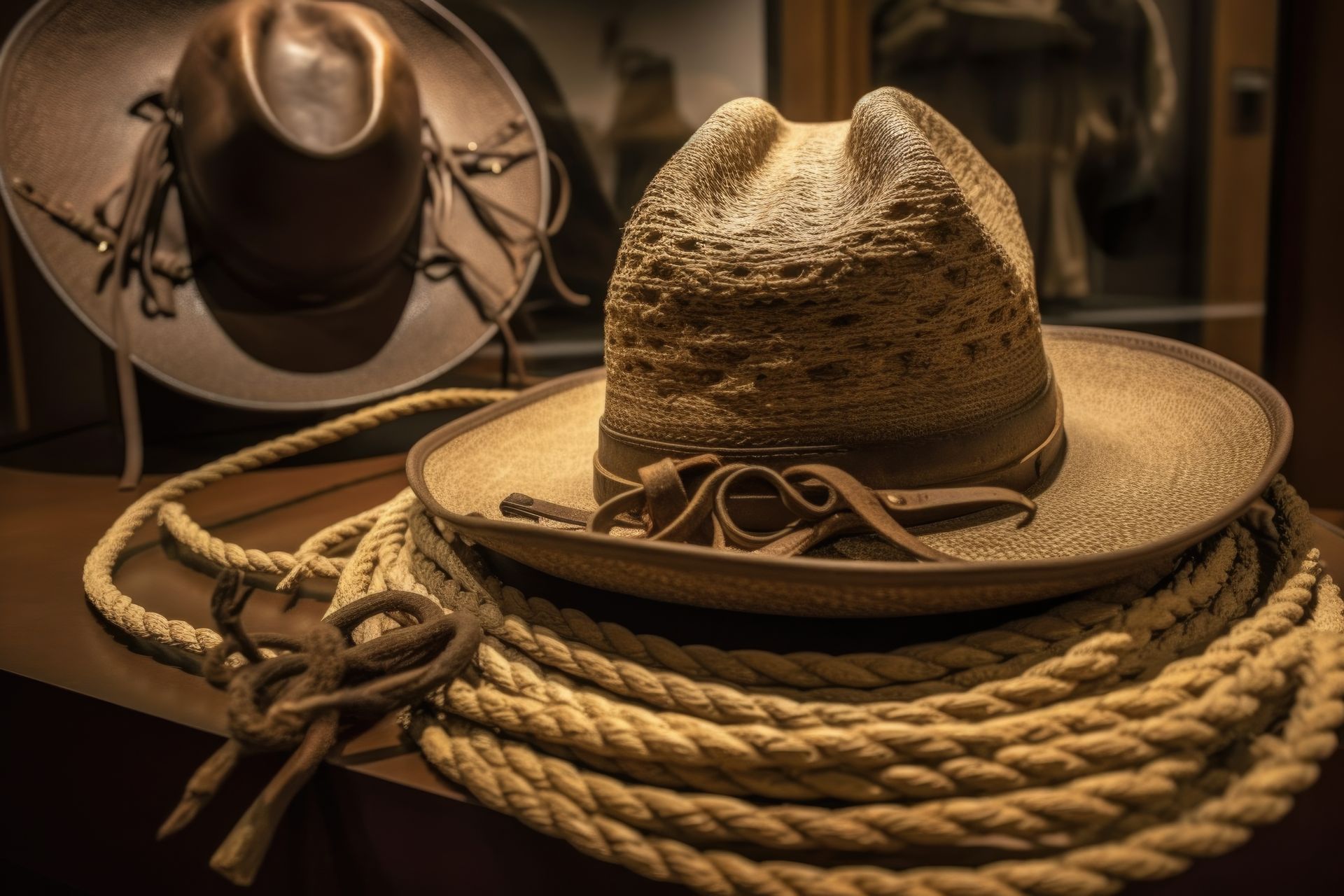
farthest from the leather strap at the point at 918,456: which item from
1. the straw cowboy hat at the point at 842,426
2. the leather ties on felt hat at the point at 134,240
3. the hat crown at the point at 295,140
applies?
the leather ties on felt hat at the point at 134,240

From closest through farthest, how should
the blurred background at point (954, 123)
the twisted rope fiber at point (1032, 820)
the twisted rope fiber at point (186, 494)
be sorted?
the twisted rope fiber at point (1032, 820) < the twisted rope fiber at point (186, 494) < the blurred background at point (954, 123)

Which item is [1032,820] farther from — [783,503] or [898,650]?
[783,503]

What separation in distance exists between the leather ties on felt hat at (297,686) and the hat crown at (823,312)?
24 centimetres

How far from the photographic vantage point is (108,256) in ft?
4.83

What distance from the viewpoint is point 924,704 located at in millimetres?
636

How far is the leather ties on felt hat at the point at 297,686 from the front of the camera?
24.4 inches

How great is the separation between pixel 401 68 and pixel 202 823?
1138 millimetres

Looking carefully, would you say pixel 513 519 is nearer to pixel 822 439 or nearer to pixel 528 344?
pixel 822 439

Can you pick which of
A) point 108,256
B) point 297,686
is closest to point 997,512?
point 297,686

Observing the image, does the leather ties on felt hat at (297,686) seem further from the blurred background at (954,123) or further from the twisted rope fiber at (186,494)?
the blurred background at (954,123)

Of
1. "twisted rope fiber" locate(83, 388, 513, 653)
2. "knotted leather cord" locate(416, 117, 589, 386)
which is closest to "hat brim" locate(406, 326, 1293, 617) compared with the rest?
"twisted rope fiber" locate(83, 388, 513, 653)

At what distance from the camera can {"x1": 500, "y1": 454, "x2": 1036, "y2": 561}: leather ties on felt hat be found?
0.72m

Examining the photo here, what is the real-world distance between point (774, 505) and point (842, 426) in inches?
3.0

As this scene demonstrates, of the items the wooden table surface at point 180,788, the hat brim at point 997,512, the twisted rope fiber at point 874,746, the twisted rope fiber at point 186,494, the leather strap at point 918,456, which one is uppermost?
the leather strap at point 918,456
